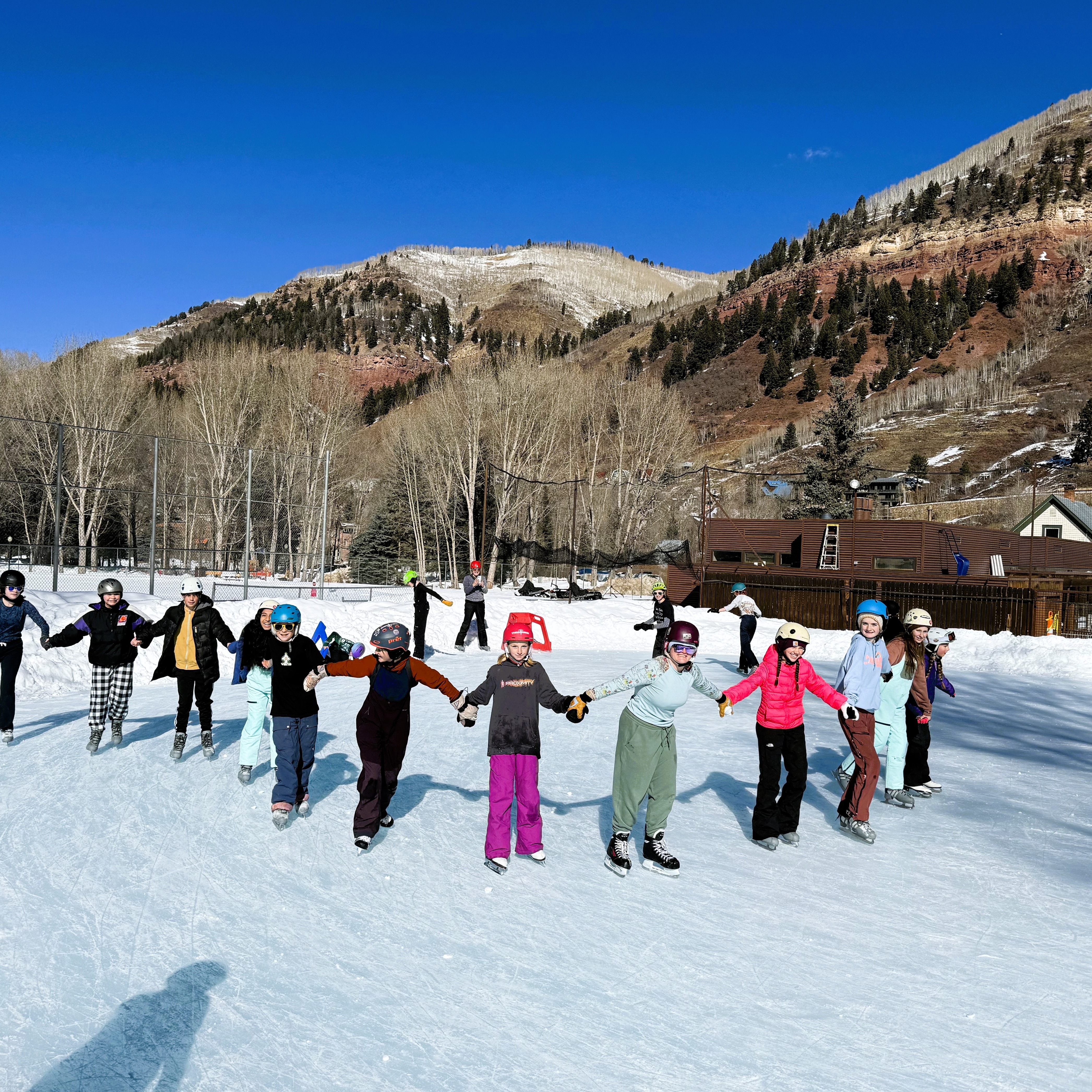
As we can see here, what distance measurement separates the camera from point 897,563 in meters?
27.9

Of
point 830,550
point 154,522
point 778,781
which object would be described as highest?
point 830,550

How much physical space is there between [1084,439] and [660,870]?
67090mm

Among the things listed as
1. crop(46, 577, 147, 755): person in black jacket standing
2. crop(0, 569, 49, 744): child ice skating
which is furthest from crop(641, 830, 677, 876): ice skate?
crop(0, 569, 49, 744): child ice skating

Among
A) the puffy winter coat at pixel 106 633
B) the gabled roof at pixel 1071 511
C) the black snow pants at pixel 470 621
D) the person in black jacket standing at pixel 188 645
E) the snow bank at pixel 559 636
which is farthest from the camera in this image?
the gabled roof at pixel 1071 511

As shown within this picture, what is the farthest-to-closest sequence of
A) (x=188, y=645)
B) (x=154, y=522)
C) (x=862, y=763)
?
(x=154, y=522), (x=188, y=645), (x=862, y=763)

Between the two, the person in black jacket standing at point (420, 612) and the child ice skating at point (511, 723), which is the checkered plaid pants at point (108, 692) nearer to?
the child ice skating at point (511, 723)

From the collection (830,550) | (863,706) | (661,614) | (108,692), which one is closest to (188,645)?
(108,692)

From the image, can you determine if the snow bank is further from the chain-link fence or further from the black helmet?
the chain-link fence

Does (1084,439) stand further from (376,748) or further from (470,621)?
(376,748)

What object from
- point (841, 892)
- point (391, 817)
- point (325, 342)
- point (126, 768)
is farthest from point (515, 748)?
point (325, 342)

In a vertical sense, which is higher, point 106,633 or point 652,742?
point 106,633

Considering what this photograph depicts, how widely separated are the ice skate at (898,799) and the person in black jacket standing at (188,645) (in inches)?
226

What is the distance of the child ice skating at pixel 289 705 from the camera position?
215 inches

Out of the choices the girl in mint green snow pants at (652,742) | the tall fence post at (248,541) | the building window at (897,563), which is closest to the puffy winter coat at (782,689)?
the girl in mint green snow pants at (652,742)
